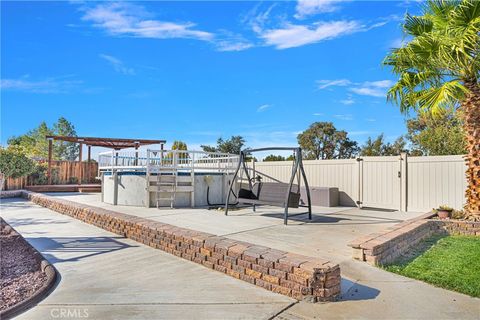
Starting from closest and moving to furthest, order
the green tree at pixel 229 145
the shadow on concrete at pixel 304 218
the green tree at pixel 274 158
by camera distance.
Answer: the shadow on concrete at pixel 304 218 → the green tree at pixel 274 158 → the green tree at pixel 229 145

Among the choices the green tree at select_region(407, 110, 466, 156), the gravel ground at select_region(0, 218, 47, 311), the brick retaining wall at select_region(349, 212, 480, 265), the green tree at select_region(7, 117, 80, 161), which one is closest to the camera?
the gravel ground at select_region(0, 218, 47, 311)

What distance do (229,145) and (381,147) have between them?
14.2 m

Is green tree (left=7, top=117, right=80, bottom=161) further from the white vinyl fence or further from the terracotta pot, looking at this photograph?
the terracotta pot

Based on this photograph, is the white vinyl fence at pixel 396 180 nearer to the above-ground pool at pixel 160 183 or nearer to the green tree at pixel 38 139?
the above-ground pool at pixel 160 183

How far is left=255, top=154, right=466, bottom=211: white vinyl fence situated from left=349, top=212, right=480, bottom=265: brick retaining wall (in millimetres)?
2053

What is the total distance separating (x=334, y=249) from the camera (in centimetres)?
433

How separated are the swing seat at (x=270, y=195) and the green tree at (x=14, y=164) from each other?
13.3m

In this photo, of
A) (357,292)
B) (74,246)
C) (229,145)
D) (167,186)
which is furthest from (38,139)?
(357,292)

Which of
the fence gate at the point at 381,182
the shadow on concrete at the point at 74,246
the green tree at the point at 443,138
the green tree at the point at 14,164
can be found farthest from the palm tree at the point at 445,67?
the green tree at the point at 14,164

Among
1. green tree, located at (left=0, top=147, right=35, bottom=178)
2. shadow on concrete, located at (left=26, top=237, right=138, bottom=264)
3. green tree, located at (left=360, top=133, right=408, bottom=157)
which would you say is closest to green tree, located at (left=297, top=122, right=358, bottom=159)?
green tree, located at (left=360, top=133, right=408, bottom=157)

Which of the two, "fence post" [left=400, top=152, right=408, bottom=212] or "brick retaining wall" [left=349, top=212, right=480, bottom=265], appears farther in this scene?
"fence post" [left=400, top=152, right=408, bottom=212]

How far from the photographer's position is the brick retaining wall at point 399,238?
12.6 feet

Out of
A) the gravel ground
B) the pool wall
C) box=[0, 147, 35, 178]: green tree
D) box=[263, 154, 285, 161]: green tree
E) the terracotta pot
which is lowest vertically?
the gravel ground

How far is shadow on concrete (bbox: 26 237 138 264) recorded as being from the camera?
174 inches
